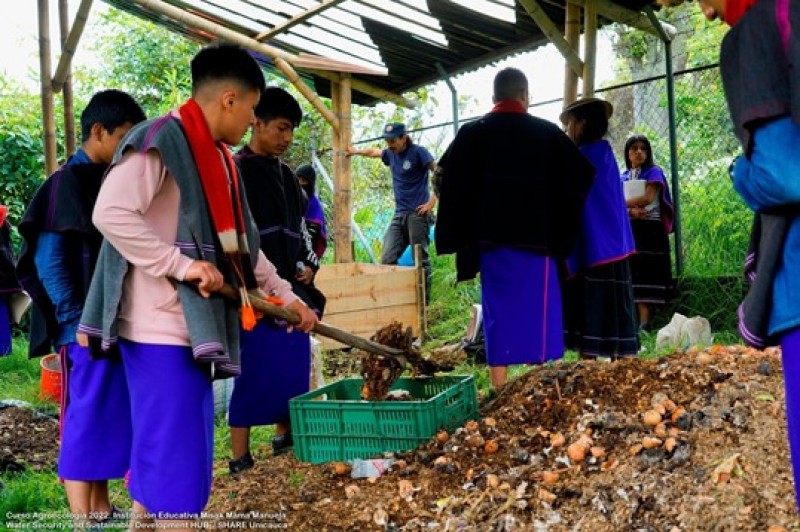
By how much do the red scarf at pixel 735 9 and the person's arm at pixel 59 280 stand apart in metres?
2.53

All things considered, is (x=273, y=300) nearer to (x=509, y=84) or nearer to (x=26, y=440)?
(x=509, y=84)

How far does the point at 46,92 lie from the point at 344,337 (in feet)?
14.9

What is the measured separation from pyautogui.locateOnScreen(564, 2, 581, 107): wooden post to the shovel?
3.09 m

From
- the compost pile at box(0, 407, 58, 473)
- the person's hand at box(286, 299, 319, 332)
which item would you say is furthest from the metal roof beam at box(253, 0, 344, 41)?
the person's hand at box(286, 299, 319, 332)

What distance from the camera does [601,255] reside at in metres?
5.09

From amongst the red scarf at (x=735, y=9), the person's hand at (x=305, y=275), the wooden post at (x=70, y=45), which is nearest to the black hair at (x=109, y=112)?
the person's hand at (x=305, y=275)

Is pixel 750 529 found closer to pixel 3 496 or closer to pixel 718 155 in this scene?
pixel 3 496

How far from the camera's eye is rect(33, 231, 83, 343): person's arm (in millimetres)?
3230

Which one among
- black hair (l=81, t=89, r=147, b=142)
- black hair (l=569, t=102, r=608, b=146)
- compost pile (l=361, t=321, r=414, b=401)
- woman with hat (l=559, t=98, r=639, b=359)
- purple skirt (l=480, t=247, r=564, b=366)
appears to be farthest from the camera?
black hair (l=569, t=102, r=608, b=146)

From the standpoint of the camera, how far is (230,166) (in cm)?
288

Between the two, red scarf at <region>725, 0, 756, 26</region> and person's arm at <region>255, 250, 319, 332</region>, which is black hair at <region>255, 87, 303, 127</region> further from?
red scarf at <region>725, 0, 756, 26</region>

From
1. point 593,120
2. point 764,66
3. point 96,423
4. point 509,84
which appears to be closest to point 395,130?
point 593,120

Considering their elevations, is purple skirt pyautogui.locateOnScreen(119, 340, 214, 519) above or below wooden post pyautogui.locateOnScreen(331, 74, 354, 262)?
below

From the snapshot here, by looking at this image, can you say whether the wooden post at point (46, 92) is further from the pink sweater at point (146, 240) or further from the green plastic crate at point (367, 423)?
the pink sweater at point (146, 240)
